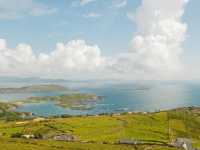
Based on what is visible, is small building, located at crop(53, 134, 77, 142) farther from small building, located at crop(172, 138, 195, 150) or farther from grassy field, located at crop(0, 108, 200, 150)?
small building, located at crop(172, 138, 195, 150)

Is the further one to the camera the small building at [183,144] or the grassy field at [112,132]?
the small building at [183,144]

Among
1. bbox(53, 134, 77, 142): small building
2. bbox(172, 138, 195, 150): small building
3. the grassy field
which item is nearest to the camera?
the grassy field

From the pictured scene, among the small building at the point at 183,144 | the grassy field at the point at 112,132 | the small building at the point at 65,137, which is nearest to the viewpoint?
the grassy field at the point at 112,132

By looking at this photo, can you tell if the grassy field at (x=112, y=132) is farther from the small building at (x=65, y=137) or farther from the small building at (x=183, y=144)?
the small building at (x=183, y=144)

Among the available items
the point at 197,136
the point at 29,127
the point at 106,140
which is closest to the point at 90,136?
the point at 106,140

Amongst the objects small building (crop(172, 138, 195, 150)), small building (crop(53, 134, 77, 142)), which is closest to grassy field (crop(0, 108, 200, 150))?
small building (crop(53, 134, 77, 142))

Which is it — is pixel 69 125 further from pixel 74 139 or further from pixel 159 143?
pixel 159 143

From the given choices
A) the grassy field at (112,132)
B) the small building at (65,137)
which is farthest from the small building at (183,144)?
the small building at (65,137)

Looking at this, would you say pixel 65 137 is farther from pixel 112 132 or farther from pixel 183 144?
pixel 183 144

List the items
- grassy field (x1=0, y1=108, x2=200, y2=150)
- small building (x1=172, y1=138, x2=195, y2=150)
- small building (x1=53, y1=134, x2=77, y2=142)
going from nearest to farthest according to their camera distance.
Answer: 1. grassy field (x1=0, y1=108, x2=200, y2=150)
2. small building (x1=172, y1=138, x2=195, y2=150)
3. small building (x1=53, y1=134, x2=77, y2=142)

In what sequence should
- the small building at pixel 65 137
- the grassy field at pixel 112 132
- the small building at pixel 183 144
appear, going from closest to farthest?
the grassy field at pixel 112 132 → the small building at pixel 183 144 → the small building at pixel 65 137
